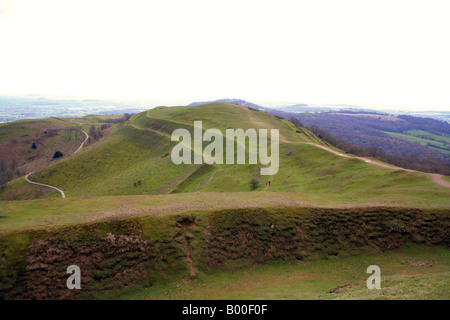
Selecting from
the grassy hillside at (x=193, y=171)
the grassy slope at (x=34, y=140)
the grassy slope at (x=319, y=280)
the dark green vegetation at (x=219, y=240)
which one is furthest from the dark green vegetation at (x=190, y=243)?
the grassy slope at (x=34, y=140)

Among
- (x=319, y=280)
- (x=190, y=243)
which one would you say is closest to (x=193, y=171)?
(x=190, y=243)

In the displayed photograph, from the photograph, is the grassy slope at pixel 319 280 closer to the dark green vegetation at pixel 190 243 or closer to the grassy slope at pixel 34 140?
the dark green vegetation at pixel 190 243

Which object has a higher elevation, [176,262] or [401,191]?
[401,191]

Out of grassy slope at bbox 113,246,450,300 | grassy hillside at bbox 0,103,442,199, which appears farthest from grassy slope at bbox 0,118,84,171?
grassy slope at bbox 113,246,450,300

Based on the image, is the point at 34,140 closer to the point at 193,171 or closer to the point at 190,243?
the point at 193,171
